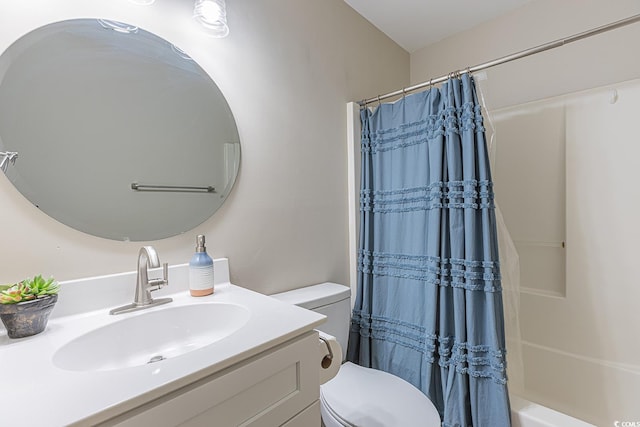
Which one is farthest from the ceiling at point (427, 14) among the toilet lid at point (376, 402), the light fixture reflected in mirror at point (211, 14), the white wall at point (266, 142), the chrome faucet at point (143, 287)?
the toilet lid at point (376, 402)

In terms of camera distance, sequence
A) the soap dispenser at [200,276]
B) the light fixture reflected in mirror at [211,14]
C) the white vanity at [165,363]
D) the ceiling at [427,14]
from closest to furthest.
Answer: the white vanity at [165,363] < the soap dispenser at [200,276] < the light fixture reflected in mirror at [211,14] < the ceiling at [427,14]

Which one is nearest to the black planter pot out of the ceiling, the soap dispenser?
the soap dispenser

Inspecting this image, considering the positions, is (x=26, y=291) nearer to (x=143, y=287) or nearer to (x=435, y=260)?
(x=143, y=287)

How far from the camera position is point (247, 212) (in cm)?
119

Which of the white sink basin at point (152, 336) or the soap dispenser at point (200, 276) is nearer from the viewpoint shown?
the white sink basin at point (152, 336)

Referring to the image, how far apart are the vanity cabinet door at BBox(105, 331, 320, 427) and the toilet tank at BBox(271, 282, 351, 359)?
0.48 m

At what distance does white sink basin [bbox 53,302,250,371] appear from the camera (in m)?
0.67

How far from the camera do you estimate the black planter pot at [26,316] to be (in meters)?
0.61

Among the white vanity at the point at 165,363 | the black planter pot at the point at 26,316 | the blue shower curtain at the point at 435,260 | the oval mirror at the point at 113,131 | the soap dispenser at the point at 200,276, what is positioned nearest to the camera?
the white vanity at the point at 165,363

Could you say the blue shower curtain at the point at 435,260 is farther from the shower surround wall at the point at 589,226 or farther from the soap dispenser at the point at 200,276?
the soap dispenser at the point at 200,276

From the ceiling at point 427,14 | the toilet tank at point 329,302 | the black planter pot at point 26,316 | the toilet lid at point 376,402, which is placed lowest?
the toilet lid at point 376,402

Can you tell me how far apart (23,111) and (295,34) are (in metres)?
1.14

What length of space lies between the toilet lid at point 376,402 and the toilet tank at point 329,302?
0.64 feet

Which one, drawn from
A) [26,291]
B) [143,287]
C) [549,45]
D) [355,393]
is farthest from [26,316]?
[549,45]
